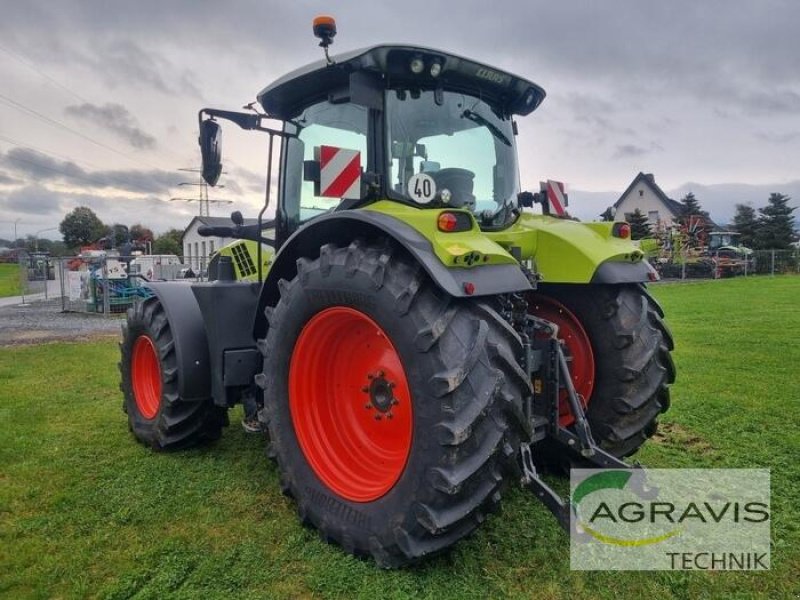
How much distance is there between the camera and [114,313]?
15.5 m

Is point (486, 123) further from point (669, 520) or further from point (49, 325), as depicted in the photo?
point (49, 325)

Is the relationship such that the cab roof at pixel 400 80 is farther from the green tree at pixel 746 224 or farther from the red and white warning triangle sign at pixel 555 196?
the green tree at pixel 746 224

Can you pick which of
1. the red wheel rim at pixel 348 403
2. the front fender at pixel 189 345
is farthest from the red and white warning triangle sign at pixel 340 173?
the front fender at pixel 189 345

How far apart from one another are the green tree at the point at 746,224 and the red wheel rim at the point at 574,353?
4545cm

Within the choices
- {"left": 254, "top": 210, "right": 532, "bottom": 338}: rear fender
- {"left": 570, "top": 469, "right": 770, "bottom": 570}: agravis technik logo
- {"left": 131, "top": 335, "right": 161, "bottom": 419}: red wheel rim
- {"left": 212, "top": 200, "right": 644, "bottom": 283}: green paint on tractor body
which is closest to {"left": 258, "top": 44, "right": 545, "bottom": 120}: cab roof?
{"left": 212, "top": 200, "right": 644, "bottom": 283}: green paint on tractor body

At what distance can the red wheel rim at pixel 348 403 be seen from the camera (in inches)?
118

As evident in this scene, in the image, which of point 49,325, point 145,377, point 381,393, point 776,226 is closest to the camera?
point 381,393

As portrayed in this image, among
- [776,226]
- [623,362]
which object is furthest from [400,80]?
[776,226]

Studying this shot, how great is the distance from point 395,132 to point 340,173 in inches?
15.1

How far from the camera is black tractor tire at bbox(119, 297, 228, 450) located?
4.17 m

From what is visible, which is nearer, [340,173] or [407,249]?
[407,249]

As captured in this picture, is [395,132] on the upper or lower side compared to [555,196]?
upper

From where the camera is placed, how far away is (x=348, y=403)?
3.32m

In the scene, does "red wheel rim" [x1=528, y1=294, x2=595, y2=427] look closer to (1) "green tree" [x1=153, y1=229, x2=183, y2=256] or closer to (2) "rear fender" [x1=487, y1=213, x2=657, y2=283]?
(2) "rear fender" [x1=487, y1=213, x2=657, y2=283]
